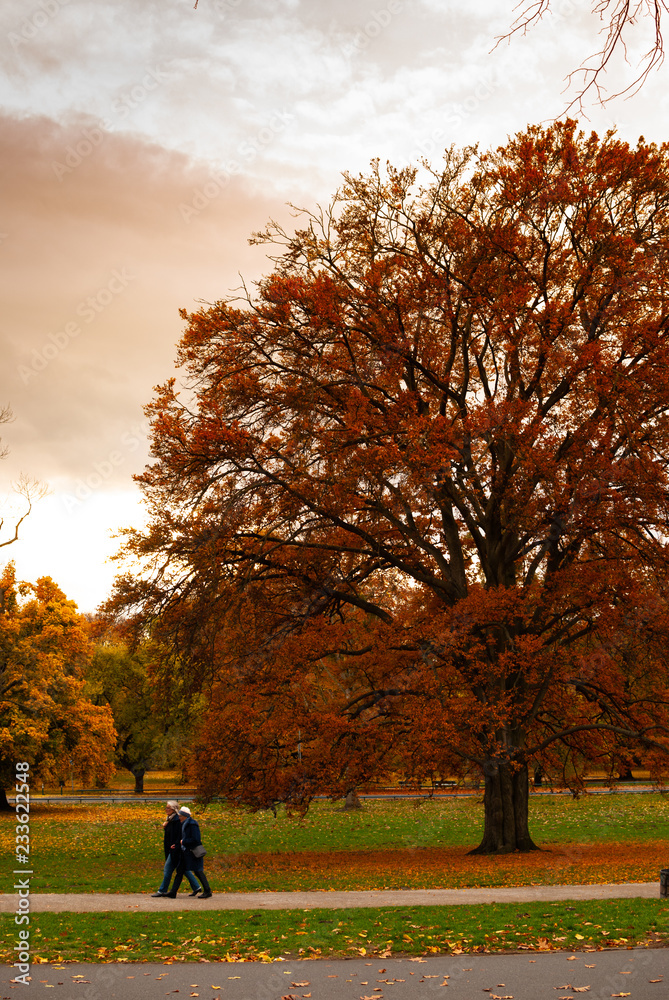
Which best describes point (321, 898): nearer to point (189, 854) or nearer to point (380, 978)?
point (189, 854)

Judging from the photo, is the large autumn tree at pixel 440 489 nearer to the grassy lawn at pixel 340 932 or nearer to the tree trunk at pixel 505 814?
the tree trunk at pixel 505 814

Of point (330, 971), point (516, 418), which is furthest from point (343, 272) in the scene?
point (330, 971)

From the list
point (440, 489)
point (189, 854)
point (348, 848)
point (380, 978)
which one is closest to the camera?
point (380, 978)

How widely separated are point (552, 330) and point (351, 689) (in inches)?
438

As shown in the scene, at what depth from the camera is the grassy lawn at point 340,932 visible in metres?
9.36

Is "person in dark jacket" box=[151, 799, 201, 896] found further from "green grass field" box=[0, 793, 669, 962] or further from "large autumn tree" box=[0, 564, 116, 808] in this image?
"large autumn tree" box=[0, 564, 116, 808]

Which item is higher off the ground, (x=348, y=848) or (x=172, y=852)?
(x=172, y=852)

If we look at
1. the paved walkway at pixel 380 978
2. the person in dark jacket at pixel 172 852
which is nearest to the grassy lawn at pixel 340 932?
the paved walkway at pixel 380 978

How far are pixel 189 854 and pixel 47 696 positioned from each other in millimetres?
27088

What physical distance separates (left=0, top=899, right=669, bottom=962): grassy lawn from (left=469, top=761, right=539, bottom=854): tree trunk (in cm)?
863

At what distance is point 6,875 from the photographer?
57.4 feet

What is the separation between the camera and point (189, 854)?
1378 centimetres

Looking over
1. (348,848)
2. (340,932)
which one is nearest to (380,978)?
(340,932)

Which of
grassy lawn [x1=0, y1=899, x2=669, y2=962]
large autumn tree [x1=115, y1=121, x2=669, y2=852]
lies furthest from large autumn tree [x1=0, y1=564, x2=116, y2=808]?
grassy lawn [x1=0, y1=899, x2=669, y2=962]
